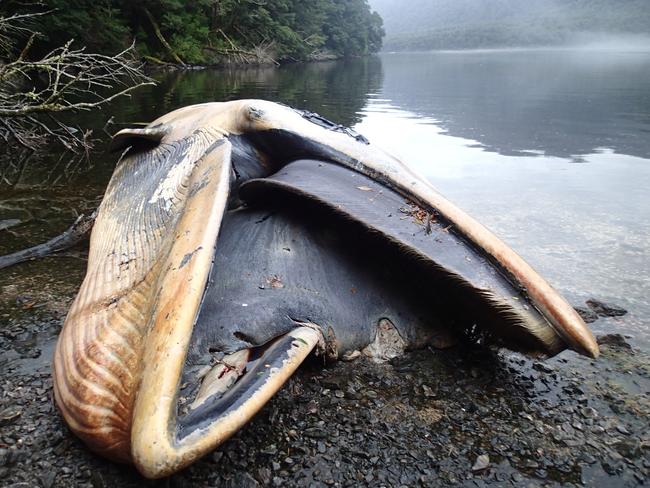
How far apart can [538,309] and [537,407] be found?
427mm

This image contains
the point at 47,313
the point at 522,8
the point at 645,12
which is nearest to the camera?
the point at 47,313

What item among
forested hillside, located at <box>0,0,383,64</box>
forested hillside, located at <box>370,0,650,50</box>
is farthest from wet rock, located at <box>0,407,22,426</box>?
forested hillside, located at <box>370,0,650,50</box>

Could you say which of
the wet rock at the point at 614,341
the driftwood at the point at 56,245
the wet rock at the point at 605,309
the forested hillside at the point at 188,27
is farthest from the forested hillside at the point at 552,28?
the wet rock at the point at 614,341

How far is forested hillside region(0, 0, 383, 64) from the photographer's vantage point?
66.9 feet

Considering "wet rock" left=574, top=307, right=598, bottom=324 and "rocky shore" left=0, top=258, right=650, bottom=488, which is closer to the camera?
"rocky shore" left=0, top=258, right=650, bottom=488

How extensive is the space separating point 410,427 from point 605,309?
5.40 feet

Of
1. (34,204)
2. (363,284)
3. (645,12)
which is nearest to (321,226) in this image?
(363,284)

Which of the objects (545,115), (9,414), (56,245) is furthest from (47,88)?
(545,115)

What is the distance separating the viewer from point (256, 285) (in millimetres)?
2346

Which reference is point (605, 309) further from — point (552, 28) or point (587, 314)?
point (552, 28)

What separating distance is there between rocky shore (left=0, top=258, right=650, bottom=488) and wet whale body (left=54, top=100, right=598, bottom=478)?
0.57 ft

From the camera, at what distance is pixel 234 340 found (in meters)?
2.03

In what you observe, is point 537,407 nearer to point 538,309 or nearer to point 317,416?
point 538,309

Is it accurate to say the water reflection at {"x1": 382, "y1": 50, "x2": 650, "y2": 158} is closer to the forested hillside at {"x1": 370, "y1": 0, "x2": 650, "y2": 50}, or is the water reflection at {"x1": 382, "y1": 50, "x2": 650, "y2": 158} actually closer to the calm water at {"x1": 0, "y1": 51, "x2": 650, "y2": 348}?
the calm water at {"x1": 0, "y1": 51, "x2": 650, "y2": 348}
